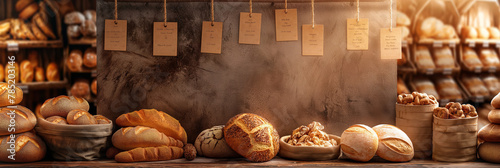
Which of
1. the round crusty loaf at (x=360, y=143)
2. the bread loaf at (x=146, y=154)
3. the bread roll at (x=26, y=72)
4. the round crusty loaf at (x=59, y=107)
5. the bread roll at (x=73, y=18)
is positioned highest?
the bread roll at (x=73, y=18)

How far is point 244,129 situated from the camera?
174 cm

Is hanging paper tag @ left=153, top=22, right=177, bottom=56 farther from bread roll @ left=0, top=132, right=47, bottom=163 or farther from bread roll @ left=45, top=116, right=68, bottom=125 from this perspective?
bread roll @ left=0, top=132, right=47, bottom=163

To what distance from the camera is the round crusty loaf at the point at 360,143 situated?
1.71 metres

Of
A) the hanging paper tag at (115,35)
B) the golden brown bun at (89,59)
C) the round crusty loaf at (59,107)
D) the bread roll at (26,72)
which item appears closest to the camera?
the round crusty loaf at (59,107)

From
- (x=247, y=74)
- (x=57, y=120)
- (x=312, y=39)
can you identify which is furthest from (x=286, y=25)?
(x=57, y=120)

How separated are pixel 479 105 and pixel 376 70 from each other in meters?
3.21

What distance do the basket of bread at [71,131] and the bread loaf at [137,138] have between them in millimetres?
75

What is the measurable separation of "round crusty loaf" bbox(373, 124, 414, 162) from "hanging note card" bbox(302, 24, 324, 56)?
574 millimetres

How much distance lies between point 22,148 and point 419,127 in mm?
1865

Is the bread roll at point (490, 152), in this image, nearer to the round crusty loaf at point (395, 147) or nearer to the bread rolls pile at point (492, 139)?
the bread rolls pile at point (492, 139)

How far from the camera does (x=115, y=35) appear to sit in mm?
2018

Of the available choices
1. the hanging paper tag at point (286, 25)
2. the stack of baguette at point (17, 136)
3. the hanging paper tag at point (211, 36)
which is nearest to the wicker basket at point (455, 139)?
the hanging paper tag at point (286, 25)

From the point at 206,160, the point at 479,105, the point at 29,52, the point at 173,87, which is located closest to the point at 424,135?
the point at 206,160

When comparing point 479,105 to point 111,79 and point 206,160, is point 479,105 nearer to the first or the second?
point 206,160
